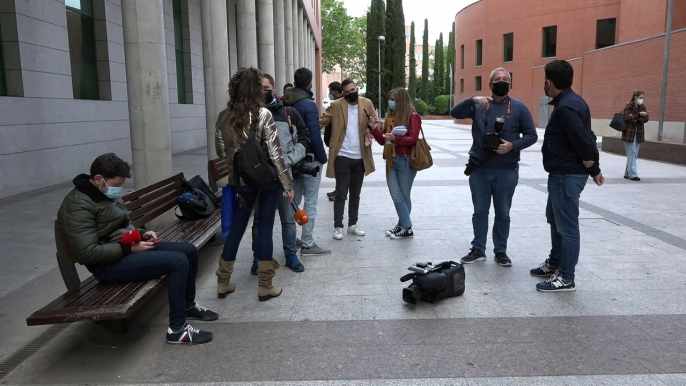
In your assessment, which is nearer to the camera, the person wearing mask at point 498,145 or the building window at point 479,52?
the person wearing mask at point 498,145

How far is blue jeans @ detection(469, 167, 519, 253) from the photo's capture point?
5410 mm

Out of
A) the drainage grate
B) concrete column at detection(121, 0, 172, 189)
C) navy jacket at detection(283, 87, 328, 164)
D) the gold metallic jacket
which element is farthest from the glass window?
the drainage grate

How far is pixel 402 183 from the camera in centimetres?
656

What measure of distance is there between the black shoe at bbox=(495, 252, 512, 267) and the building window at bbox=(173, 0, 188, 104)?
14827mm

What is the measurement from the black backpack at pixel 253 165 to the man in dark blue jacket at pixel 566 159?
8.10 feet

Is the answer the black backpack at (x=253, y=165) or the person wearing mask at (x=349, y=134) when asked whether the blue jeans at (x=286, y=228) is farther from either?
the person wearing mask at (x=349, y=134)

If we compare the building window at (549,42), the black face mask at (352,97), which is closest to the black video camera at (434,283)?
the black face mask at (352,97)

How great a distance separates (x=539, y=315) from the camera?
427 centimetres

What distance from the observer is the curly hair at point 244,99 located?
13.9ft

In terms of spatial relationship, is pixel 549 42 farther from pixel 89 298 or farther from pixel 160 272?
pixel 89 298

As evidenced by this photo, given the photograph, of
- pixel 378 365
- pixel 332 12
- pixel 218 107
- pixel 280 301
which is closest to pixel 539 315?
pixel 378 365

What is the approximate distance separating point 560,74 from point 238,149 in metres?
2.77

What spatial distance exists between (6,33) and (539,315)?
9.68m

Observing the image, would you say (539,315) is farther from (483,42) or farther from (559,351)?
(483,42)
